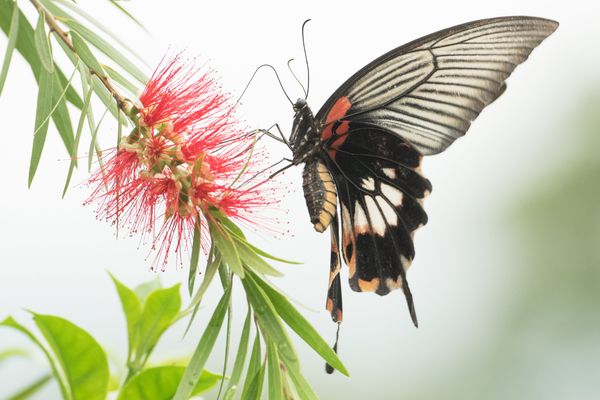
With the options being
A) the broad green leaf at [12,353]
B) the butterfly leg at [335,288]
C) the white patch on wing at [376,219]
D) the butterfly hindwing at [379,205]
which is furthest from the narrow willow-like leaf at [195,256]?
the white patch on wing at [376,219]

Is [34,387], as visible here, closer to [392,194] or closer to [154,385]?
[154,385]

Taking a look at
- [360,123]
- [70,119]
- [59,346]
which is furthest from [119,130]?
[360,123]

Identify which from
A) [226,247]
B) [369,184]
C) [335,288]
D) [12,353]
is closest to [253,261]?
[226,247]

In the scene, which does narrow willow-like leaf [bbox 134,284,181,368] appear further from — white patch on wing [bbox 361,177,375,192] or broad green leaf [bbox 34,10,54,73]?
white patch on wing [bbox 361,177,375,192]

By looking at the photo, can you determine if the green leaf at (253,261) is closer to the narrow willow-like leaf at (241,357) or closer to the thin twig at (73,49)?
the narrow willow-like leaf at (241,357)

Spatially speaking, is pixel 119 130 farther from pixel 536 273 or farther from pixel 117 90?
pixel 536 273

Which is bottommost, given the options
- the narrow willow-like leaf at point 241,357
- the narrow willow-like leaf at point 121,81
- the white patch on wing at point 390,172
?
the white patch on wing at point 390,172

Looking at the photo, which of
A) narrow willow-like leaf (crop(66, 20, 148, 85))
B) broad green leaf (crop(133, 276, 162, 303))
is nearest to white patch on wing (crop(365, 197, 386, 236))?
broad green leaf (crop(133, 276, 162, 303))
